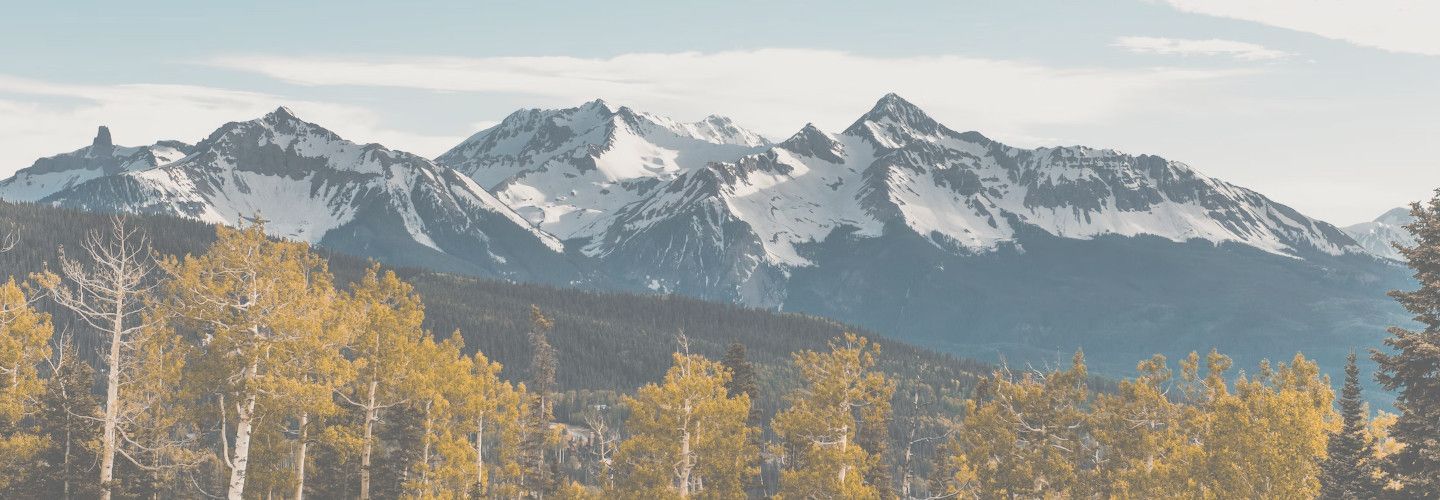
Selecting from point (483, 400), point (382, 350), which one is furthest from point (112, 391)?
point (483, 400)

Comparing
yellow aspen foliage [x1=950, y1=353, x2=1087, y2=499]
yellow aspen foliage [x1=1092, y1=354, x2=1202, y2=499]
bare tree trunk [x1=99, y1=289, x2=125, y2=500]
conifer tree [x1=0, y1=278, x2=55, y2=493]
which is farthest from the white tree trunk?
conifer tree [x1=0, y1=278, x2=55, y2=493]

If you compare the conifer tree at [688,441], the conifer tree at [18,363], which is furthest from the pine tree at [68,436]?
the conifer tree at [688,441]

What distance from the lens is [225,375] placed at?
3919 centimetres

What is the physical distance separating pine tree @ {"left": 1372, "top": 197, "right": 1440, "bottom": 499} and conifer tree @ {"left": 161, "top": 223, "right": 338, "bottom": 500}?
107 ft

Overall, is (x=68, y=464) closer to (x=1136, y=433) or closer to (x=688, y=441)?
(x=688, y=441)

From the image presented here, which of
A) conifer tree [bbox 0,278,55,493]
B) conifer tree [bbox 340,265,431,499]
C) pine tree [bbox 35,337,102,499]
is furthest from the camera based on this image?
pine tree [bbox 35,337,102,499]

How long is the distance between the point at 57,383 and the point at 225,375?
19.0m

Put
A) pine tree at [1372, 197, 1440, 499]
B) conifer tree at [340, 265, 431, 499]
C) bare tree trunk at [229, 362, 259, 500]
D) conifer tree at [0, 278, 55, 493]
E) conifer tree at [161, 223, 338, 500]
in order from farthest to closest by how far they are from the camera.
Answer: conifer tree at [340, 265, 431, 499] → conifer tree at [0, 278, 55, 493] → conifer tree at [161, 223, 338, 500] → bare tree trunk at [229, 362, 259, 500] → pine tree at [1372, 197, 1440, 499]

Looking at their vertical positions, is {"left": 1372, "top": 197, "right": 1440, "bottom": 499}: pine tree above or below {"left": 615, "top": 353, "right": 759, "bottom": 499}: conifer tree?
above

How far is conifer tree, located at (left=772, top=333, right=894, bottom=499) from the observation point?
1876 inches

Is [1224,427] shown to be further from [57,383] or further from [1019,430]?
[57,383]

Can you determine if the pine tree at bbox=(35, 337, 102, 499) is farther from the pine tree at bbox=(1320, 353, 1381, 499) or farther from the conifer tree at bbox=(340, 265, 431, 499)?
the pine tree at bbox=(1320, 353, 1381, 499)

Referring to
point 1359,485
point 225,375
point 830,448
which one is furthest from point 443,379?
point 1359,485

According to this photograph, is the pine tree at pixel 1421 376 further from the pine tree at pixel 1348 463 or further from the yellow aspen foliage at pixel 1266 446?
the yellow aspen foliage at pixel 1266 446
